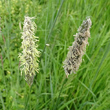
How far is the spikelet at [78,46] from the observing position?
662 millimetres

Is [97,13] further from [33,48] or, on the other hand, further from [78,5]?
[33,48]

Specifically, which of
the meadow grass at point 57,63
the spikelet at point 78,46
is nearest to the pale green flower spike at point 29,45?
the spikelet at point 78,46

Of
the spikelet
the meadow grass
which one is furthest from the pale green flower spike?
the meadow grass

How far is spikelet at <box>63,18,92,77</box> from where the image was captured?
66 centimetres

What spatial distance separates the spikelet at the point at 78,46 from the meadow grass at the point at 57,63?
40cm

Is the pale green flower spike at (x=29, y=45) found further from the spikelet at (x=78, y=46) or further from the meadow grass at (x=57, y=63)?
the meadow grass at (x=57, y=63)

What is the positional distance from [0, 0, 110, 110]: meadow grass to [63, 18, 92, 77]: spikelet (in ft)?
1.30

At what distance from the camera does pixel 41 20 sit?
1928 mm

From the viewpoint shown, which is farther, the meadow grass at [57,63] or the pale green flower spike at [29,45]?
the meadow grass at [57,63]

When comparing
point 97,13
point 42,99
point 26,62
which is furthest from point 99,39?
point 26,62

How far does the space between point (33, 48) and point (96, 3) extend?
1.62 m

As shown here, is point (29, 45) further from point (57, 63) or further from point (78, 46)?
point (57, 63)

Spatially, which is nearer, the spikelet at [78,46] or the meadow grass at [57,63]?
the spikelet at [78,46]

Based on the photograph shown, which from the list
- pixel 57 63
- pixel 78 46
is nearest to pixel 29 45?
pixel 78 46
